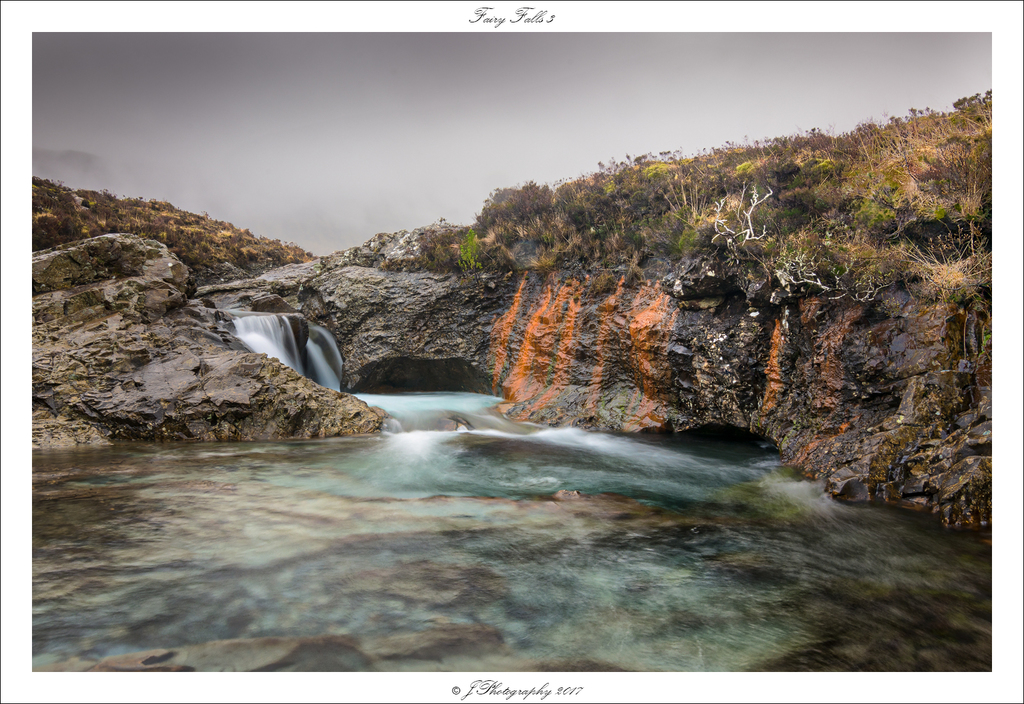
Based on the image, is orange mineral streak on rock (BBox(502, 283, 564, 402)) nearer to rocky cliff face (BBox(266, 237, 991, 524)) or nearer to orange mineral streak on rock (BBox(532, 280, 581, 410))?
rocky cliff face (BBox(266, 237, 991, 524))

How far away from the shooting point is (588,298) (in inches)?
380

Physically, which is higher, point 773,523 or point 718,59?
point 718,59

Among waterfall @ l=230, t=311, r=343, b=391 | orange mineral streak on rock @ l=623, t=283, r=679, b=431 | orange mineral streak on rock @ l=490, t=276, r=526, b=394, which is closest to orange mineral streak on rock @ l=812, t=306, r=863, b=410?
orange mineral streak on rock @ l=623, t=283, r=679, b=431

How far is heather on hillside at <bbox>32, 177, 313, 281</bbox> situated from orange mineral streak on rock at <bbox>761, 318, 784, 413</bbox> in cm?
1298

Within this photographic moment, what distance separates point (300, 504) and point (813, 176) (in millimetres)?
8830

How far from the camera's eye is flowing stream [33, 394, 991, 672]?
2613 millimetres

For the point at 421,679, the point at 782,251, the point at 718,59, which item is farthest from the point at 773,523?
the point at 718,59

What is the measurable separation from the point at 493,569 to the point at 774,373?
18.6 ft

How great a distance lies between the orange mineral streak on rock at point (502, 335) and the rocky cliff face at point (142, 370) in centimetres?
294

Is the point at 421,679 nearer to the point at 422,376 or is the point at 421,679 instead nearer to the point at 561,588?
the point at 561,588

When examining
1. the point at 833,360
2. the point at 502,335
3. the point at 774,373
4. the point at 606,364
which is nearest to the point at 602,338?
the point at 606,364

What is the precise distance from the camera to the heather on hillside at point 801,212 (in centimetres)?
559

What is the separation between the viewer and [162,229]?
18438mm

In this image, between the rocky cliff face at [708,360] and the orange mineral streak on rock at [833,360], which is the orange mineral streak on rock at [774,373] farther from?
the orange mineral streak on rock at [833,360]
